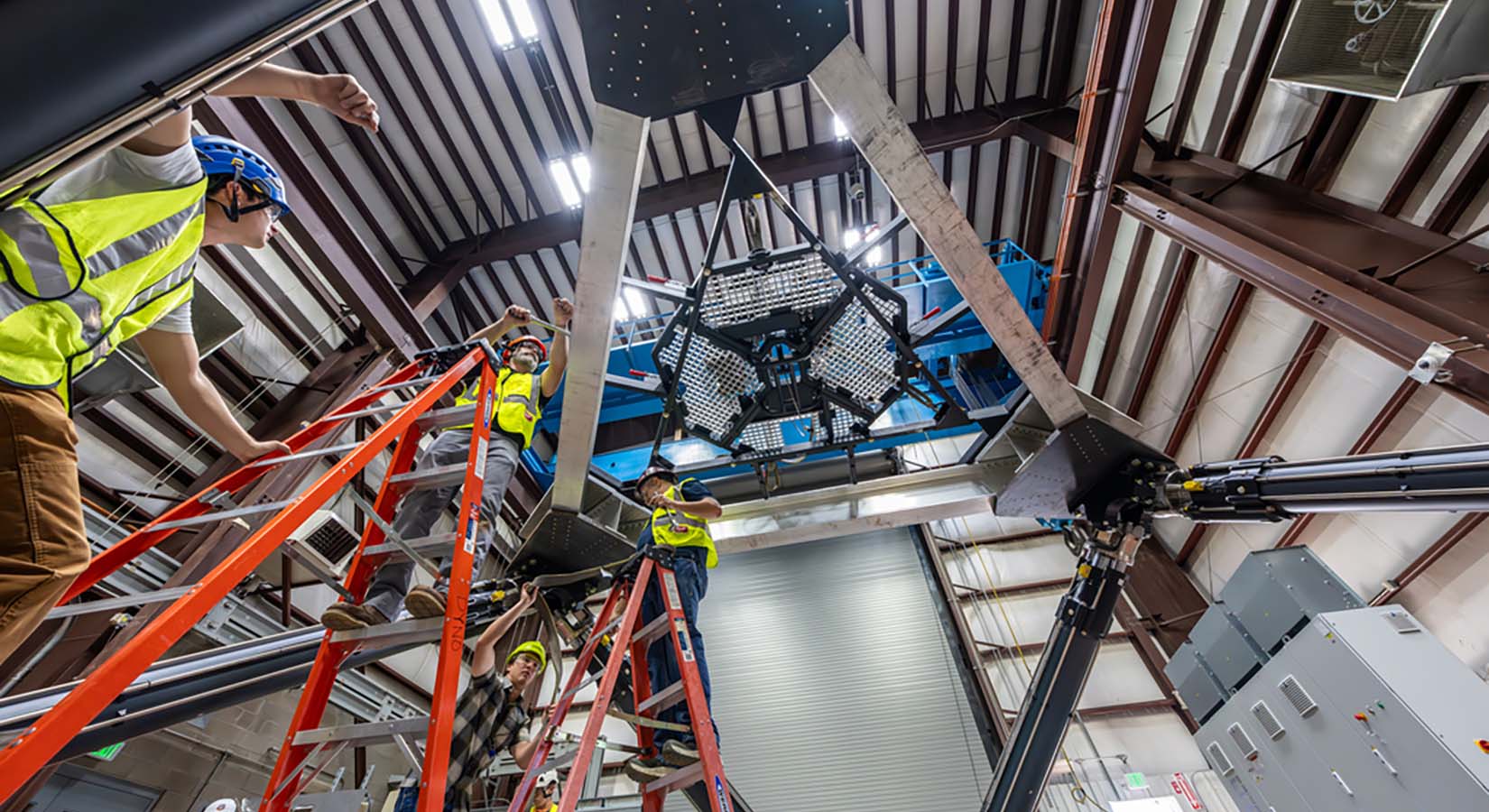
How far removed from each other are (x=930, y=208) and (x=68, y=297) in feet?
11.7

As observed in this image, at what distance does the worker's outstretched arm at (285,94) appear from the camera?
5.39ft

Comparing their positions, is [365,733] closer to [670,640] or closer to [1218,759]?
[670,640]

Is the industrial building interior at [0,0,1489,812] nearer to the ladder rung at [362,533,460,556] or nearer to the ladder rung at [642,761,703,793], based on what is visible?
the ladder rung at [362,533,460,556]

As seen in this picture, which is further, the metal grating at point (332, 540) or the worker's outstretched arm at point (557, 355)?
the metal grating at point (332, 540)

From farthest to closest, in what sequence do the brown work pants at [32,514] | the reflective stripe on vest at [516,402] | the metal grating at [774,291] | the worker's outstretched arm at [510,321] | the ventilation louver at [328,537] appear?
1. the ventilation louver at [328,537]
2. the worker's outstretched arm at [510,321]
3. the reflective stripe on vest at [516,402]
4. the metal grating at [774,291]
5. the brown work pants at [32,514]

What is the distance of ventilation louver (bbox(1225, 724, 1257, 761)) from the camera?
182 inches

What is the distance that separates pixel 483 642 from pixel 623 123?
11.6 ft

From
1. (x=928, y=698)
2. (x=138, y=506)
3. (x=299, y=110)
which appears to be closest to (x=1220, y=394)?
(x=928, y=698)

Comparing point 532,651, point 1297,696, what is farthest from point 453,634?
point 1297,696

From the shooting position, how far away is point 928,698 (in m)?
7.68

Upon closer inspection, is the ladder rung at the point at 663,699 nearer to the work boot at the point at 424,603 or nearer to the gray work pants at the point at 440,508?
the gray work pants at the point at 440,508

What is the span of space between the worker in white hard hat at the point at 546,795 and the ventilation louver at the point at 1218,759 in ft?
18.7

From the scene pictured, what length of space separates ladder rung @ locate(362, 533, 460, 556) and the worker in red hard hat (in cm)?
15

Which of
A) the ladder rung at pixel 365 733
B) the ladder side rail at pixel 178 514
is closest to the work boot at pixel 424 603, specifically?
the ladder rung at pixel 365 733
